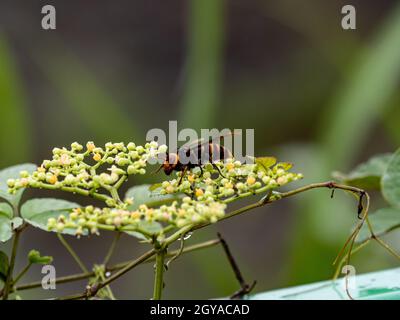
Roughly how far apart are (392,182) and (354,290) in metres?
0.12

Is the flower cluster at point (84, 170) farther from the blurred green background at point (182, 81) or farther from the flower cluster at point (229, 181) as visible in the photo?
the blurred green background at point (182, 81)

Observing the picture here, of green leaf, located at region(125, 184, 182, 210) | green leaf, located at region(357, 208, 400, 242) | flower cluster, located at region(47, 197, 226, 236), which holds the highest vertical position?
flower cluster, located at region(47, 197, 226, 236)

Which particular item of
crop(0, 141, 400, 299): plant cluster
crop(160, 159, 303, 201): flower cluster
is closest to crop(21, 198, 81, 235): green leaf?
crop(0, 141, 400, 299): plant cluster

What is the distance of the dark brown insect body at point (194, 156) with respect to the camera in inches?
22.5

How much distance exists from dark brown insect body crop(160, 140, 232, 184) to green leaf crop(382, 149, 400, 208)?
19 cm

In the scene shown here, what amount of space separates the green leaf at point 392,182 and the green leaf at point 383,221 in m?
0.06

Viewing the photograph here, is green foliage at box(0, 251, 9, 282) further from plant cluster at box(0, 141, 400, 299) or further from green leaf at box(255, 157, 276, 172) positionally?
green leaf at box(255, 157, 276, 172)

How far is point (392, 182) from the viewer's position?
73cm

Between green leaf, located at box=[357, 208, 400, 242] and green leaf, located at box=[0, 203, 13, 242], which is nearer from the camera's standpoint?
green leaf, located at box=[0, 203, 13, 242]

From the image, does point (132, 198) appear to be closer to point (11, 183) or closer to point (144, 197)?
point (11, 183)

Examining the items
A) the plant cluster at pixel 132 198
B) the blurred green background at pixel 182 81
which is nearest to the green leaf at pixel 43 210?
the plant cluster at pixel 132 198

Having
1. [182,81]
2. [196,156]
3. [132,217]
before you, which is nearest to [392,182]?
[196,156]

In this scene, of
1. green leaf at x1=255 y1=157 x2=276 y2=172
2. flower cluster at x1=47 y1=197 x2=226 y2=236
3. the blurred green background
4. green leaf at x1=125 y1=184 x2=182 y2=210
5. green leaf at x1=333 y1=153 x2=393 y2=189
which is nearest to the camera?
flower cluster at x1=47 y1=197 x2=226 y2=236

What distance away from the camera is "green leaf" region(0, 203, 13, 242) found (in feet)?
1.86
